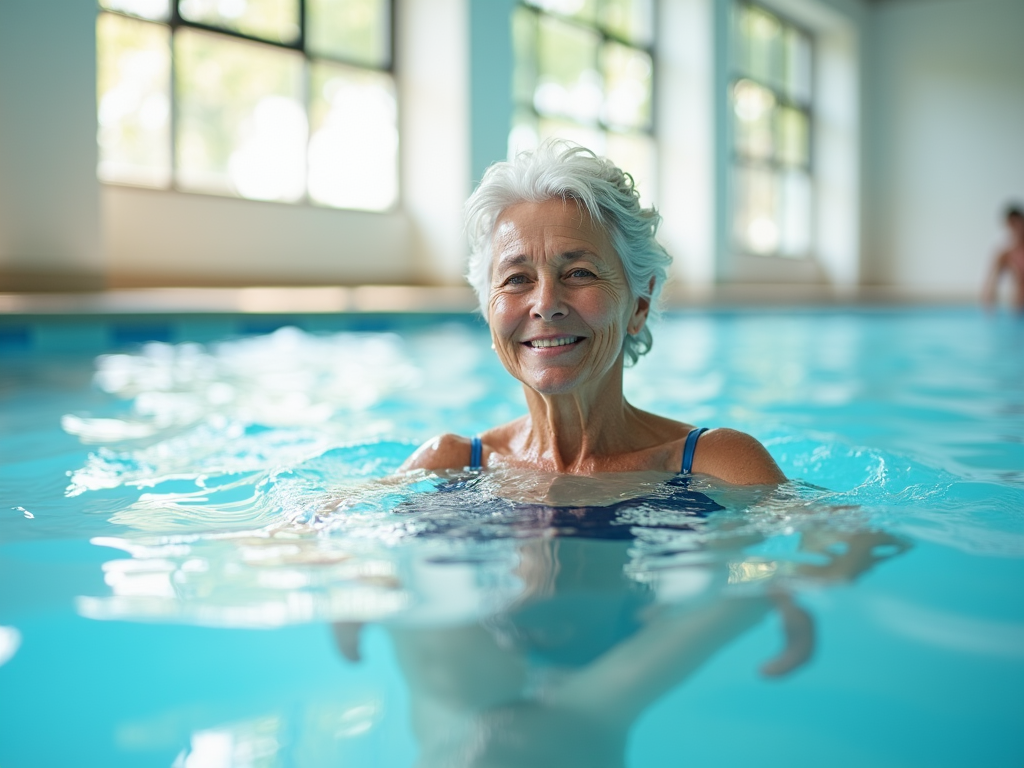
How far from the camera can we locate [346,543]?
1.94 m

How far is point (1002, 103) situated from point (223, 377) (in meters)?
17.7

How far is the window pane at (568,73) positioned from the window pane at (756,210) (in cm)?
410

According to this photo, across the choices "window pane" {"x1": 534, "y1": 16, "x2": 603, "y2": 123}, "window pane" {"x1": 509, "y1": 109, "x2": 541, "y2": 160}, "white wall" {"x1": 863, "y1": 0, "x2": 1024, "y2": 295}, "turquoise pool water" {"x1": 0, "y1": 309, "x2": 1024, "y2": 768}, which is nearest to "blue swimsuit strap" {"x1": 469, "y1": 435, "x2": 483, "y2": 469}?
"turquoise pool water" {"x1": 0, "y1": 309, "x2": 1024, "y2": 768}

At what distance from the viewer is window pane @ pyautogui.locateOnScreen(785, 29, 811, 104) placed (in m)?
19.0

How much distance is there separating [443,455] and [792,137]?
18.3 meters

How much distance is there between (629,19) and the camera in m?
15.3

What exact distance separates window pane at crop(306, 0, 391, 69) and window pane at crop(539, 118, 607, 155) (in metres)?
2.47


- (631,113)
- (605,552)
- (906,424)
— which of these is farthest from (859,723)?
(631,113)

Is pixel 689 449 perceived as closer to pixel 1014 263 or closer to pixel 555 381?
pixel 555 381

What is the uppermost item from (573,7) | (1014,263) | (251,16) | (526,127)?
(573,7)

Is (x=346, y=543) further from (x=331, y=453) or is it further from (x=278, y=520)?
(x=331, y=453)

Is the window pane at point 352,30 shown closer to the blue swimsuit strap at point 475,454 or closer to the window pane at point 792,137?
the window pane at point 792,137

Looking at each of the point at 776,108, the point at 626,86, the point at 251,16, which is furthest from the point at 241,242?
the point at 776,108

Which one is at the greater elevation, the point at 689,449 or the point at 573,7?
the point at 573,7
